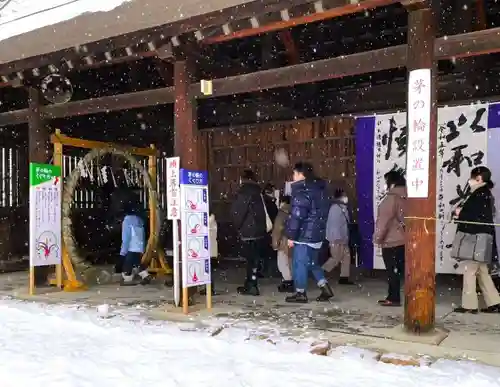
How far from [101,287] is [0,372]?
4573 millimetres

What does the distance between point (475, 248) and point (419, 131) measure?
204 centimetres

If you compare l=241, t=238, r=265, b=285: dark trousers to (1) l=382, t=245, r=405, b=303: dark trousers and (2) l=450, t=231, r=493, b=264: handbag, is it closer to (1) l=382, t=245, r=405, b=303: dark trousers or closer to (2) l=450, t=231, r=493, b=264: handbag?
(1) l=382, t=245, r=405, b=303: dark trousers

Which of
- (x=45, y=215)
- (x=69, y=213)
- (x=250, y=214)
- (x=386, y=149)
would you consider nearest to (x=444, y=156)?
(x=386, y=149)

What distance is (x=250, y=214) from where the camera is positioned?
820 cm

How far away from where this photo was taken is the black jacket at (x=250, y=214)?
819cm

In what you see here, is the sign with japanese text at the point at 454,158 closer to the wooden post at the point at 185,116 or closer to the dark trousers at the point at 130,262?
the wooden post at the point at 185,116

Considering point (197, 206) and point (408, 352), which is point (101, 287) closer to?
point (197, 206)

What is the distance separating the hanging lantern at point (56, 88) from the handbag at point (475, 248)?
7.13m

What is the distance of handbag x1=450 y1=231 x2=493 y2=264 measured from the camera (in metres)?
6.58

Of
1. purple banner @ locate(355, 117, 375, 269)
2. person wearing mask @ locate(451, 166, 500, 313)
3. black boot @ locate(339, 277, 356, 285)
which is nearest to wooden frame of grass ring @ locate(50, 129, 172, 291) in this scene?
black boot @ locate(339, 277, 356, 285)

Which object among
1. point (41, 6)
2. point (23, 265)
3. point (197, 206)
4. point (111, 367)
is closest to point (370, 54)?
point (197, 206)

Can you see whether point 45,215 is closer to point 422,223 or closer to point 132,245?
point 132,245

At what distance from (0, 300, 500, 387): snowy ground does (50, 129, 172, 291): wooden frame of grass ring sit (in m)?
2.79

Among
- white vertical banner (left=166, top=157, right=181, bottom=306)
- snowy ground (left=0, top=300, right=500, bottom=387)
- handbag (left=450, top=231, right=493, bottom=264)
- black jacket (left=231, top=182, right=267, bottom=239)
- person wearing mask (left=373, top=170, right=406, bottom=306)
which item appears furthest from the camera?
black jacket (left=231, top=182, right=267, bottom=239)
